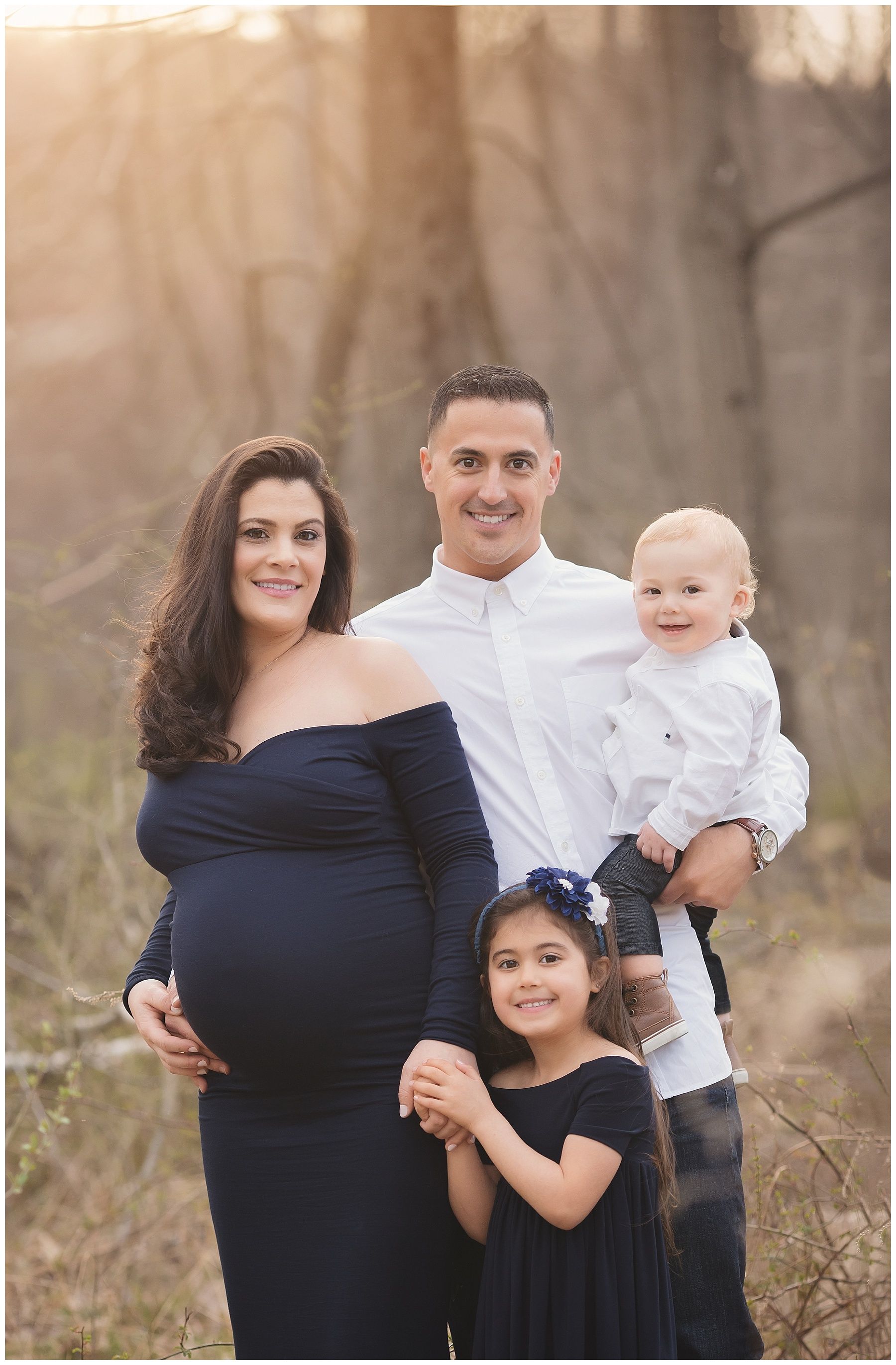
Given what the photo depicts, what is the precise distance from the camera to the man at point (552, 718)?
2.05 meters

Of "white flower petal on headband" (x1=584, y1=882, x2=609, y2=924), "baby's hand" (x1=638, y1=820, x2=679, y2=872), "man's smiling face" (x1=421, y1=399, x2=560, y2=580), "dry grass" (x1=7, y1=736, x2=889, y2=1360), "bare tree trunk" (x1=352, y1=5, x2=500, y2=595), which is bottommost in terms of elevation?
"dry grass" (x1=7, y1=736, x2=889, y2=1360)

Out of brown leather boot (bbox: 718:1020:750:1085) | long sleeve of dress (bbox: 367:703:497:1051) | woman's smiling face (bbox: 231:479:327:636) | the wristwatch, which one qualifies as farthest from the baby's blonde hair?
brown leather boot (bbox: 718:1020:750:1085)

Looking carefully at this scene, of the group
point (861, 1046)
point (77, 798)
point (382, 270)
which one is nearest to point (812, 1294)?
point (861, 1046)

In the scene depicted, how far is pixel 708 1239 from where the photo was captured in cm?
203

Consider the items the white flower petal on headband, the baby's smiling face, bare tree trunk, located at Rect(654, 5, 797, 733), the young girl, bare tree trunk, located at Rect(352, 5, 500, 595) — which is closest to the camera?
the young girl

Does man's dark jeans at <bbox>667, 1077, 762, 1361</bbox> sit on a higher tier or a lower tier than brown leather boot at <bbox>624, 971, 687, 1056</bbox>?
lower

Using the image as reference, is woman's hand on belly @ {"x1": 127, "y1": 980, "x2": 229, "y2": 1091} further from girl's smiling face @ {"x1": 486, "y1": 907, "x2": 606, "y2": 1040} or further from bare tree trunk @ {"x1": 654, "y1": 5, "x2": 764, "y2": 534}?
bare tree trunk @ {"x1": 654, "y1": 5, "x2": 764, "y2": 534}

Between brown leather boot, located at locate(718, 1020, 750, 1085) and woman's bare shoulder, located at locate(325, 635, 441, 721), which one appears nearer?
woman's bare shoulder, located at locate(325, 635, 441, 721)

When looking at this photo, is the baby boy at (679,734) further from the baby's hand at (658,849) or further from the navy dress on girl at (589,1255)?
the navy dress on girl at (589,1255)

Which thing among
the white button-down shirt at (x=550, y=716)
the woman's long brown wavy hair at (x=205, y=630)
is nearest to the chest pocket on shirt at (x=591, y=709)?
the white button-down shirt at (x=550, y=716)

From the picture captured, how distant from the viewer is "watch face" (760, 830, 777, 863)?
2.19m

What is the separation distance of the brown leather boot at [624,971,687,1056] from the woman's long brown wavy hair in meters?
0.88

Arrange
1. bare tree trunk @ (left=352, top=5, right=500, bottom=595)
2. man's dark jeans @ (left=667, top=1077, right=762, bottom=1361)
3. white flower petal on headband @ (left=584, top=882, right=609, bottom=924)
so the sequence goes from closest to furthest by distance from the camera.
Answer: white flower petal on headband @ (left=584, top=882, right=609, bottom=924) < man's dark jeans @ (left=667, top=1077, right=762, bottom=1361) < bare tree trunk @ (left=352, top=5, right=500, bottom=595)

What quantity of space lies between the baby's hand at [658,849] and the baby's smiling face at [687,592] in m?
0.37
